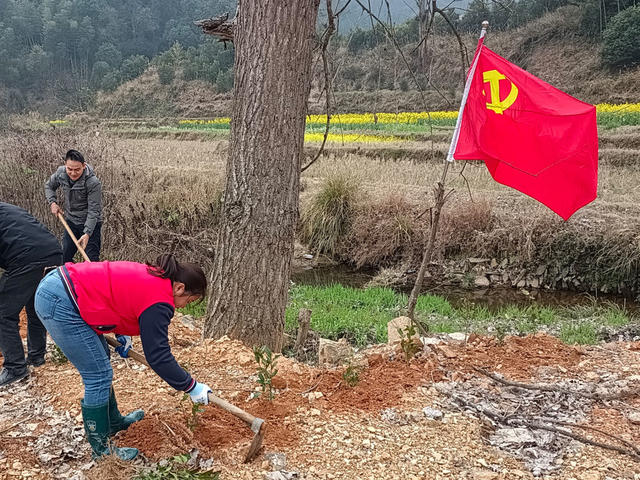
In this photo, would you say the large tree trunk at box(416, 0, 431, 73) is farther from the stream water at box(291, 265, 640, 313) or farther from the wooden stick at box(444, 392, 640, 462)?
the stream water at box(291, 265, 640, 313)

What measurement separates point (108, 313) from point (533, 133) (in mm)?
3805

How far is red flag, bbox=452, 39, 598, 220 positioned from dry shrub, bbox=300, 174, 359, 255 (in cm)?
641

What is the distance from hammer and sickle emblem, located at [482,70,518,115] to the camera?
482 cm

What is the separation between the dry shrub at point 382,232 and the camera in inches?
423

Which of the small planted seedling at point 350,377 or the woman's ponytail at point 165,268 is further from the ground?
the woman's ponytail at point 165,268

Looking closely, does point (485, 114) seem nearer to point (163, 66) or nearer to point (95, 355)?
point (95, 355)

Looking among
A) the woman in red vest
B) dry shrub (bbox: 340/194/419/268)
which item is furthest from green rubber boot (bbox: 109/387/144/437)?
dry shrub (bbox: 340/194/419/268)

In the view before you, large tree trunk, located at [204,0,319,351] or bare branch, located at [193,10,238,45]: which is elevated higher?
bare branch, located at [193,10,238,45]

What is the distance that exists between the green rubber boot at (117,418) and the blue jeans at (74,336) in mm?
257

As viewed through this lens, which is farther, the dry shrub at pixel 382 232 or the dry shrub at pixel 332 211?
the dry shrub at pixel 332 211

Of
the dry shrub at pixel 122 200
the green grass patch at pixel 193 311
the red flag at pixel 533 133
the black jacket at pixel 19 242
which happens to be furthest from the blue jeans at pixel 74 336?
the dry shrub at pixel 122 200

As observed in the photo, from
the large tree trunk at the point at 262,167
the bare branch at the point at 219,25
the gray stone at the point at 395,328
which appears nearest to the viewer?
the large tree trunk at the point at 262,167

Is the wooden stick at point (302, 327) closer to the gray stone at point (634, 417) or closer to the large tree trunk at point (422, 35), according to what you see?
the large tree trunk at point (422, 35)

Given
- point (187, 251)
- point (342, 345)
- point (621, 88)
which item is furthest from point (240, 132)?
point (621, 88)
